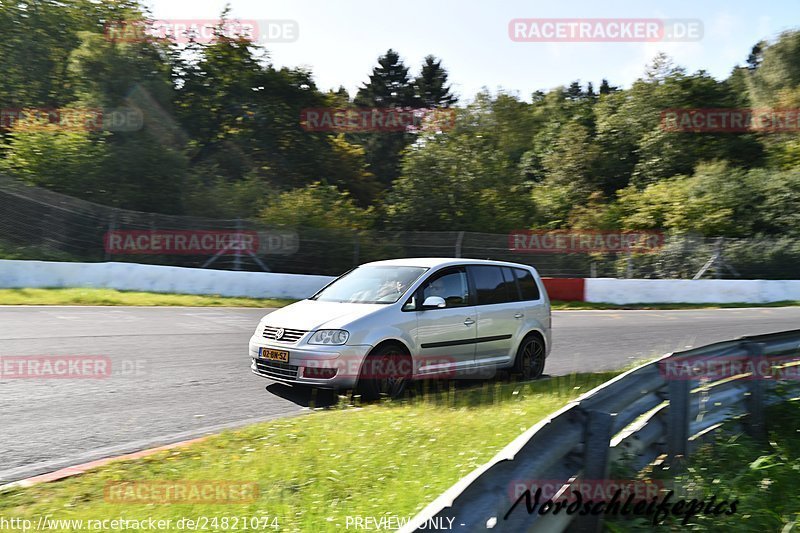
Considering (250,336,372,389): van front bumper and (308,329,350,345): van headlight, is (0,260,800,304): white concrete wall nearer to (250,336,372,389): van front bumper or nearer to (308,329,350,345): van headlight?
(250,336,372,389): van front bumper

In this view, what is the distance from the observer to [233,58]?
114ft

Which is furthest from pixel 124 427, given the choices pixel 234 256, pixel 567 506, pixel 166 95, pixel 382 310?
pixel 166 95

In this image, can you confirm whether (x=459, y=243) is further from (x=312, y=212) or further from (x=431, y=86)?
(x=431, y=86)

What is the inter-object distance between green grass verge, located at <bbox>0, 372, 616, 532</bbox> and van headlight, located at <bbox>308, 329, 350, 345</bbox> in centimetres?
77

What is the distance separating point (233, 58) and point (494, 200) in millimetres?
14468

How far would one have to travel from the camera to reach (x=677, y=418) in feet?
16.0

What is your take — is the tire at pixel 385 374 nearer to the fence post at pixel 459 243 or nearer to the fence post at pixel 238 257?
the fence post at pixel 238 257

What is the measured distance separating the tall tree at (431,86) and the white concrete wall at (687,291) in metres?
46.9

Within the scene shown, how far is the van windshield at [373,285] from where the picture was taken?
874 centimetres

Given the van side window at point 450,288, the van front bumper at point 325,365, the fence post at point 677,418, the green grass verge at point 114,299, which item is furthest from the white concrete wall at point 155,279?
the fence post at point 677,418

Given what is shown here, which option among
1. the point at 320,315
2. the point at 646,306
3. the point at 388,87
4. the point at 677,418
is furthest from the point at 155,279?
the point at 388,87

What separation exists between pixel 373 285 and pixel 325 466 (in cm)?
405

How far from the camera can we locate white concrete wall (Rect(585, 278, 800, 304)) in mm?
25156

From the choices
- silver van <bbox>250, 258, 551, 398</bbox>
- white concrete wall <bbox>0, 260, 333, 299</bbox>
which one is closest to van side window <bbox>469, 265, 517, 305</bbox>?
silver van <bbox>250, 258, 551, 398</bbox>
